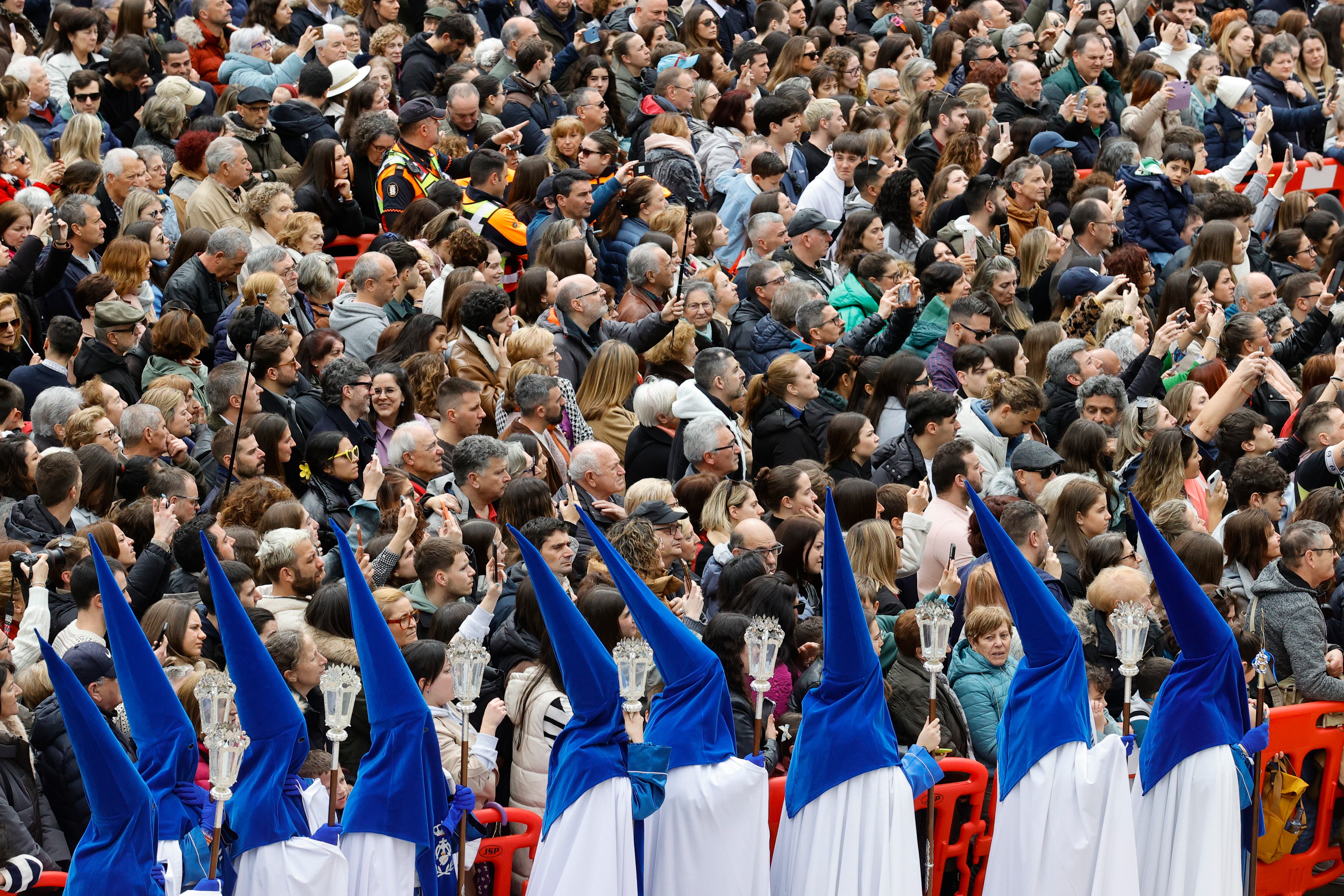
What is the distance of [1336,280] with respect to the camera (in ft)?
40.7

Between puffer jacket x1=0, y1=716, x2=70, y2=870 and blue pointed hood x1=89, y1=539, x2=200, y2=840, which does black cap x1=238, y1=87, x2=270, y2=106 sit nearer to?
puffer jacket x1=0, y1=716, x2=70, y2=870

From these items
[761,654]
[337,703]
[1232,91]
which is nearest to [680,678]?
[761,654]

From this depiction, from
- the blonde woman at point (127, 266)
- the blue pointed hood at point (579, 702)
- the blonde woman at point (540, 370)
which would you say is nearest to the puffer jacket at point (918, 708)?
the blue pointed hood at point (579, 702)

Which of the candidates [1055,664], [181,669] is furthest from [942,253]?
[181,669]

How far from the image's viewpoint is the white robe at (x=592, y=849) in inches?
239

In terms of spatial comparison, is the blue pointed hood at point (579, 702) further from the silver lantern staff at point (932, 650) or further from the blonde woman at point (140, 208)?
the blonde woman at point (140, 208)

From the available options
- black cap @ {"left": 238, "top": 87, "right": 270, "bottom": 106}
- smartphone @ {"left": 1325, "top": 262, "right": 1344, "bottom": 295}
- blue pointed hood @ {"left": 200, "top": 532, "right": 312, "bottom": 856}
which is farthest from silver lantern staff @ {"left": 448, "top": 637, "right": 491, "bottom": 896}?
smartphone @ {"left": 1325, "top": 262, "right": 1344, "bottom": 295}

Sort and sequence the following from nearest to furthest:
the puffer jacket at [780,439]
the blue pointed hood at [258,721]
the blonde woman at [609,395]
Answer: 1. the blue pointed hood at [258,721]
2. the puffer jacket at [780,439]
3. the blonde woman at [609,395]

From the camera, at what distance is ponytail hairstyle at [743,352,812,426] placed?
9.92 meters

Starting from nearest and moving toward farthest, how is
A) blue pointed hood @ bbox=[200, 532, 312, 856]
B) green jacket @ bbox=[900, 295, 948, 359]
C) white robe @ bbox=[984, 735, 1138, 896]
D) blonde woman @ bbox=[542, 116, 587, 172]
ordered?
blue pointed hood @ bbox=[200, 532, 312, 856], white robe @ bbox=[984, 735, 1138, 896], green jacket @ bbox=[900, 295, 948, 359], blonde woman @ bbox=[542, 116, 587, 172]

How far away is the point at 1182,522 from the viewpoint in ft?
29.0

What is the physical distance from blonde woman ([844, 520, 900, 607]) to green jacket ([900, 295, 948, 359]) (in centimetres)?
283

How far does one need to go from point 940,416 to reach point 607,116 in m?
5.15

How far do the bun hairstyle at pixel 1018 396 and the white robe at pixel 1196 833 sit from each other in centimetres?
331
